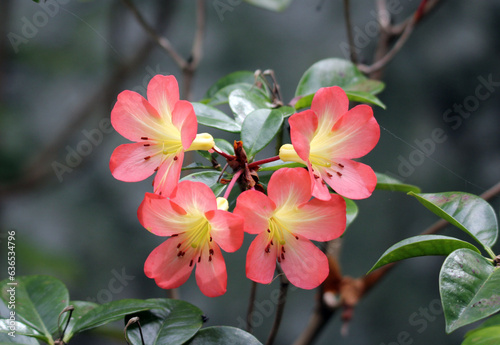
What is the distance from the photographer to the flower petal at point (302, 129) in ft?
1.70

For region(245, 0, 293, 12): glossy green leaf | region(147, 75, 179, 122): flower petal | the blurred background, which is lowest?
the blurred background

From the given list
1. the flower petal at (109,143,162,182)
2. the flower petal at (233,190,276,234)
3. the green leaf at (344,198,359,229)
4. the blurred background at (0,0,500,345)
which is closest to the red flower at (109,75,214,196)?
the flower petal at (109,143,162,182)

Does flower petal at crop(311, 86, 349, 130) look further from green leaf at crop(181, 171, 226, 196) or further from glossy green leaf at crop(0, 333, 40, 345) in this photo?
glossy green leaf at crop(0, 333, 40, 345)

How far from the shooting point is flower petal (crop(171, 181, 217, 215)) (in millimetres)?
510

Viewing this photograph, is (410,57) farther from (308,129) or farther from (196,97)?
(308,129)

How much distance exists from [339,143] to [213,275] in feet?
0.79

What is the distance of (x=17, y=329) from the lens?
0.61 meters

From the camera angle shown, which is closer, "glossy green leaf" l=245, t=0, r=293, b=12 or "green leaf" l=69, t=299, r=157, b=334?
"green leaf" l=69, t=299, r=157, b=334

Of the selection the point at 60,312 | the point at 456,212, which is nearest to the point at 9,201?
the point at 60,312

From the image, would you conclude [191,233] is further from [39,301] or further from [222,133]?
[222,133]

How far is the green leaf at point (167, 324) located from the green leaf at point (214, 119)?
0.87ft

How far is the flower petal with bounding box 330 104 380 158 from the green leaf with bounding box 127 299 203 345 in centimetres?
30

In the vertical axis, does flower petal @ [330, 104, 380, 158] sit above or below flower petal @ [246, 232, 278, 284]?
above

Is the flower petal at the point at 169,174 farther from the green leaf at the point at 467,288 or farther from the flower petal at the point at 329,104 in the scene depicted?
the green leaf at the point at 467,288
